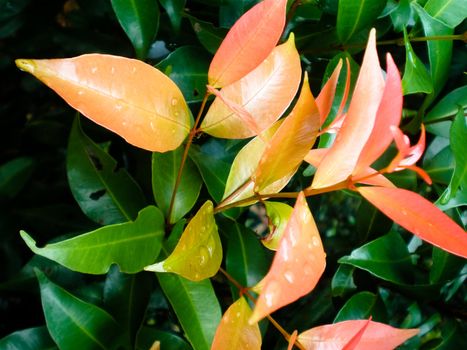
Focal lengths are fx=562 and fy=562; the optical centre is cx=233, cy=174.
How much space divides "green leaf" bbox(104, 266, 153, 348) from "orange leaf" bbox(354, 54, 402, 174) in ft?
1.10

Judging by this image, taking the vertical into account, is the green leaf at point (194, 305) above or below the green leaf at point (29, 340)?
above

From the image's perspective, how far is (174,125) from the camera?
0.41m

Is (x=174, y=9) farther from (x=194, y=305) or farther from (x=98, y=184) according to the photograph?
(x=194, y=305)

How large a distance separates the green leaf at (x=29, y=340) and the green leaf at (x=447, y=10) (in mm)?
509

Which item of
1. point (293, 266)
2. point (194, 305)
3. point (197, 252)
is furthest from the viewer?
point (194, 305)

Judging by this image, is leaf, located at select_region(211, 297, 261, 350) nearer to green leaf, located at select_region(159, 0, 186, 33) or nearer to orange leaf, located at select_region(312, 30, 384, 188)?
orange leaf, located at select_region(312, 30, 384, 188)

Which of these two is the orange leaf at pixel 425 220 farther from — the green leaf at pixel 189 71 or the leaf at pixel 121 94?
the green leaf at pixel 189 71

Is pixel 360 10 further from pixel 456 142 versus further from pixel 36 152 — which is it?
pixel 36 152

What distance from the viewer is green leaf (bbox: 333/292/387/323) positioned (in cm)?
58

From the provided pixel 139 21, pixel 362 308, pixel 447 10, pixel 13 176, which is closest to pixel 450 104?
pixel 447 10

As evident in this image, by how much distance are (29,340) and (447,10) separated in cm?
54

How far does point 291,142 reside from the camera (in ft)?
1.17

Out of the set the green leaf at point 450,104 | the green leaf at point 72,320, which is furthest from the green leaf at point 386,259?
the green leaf at point 72,320

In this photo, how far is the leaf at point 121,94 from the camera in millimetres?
333
